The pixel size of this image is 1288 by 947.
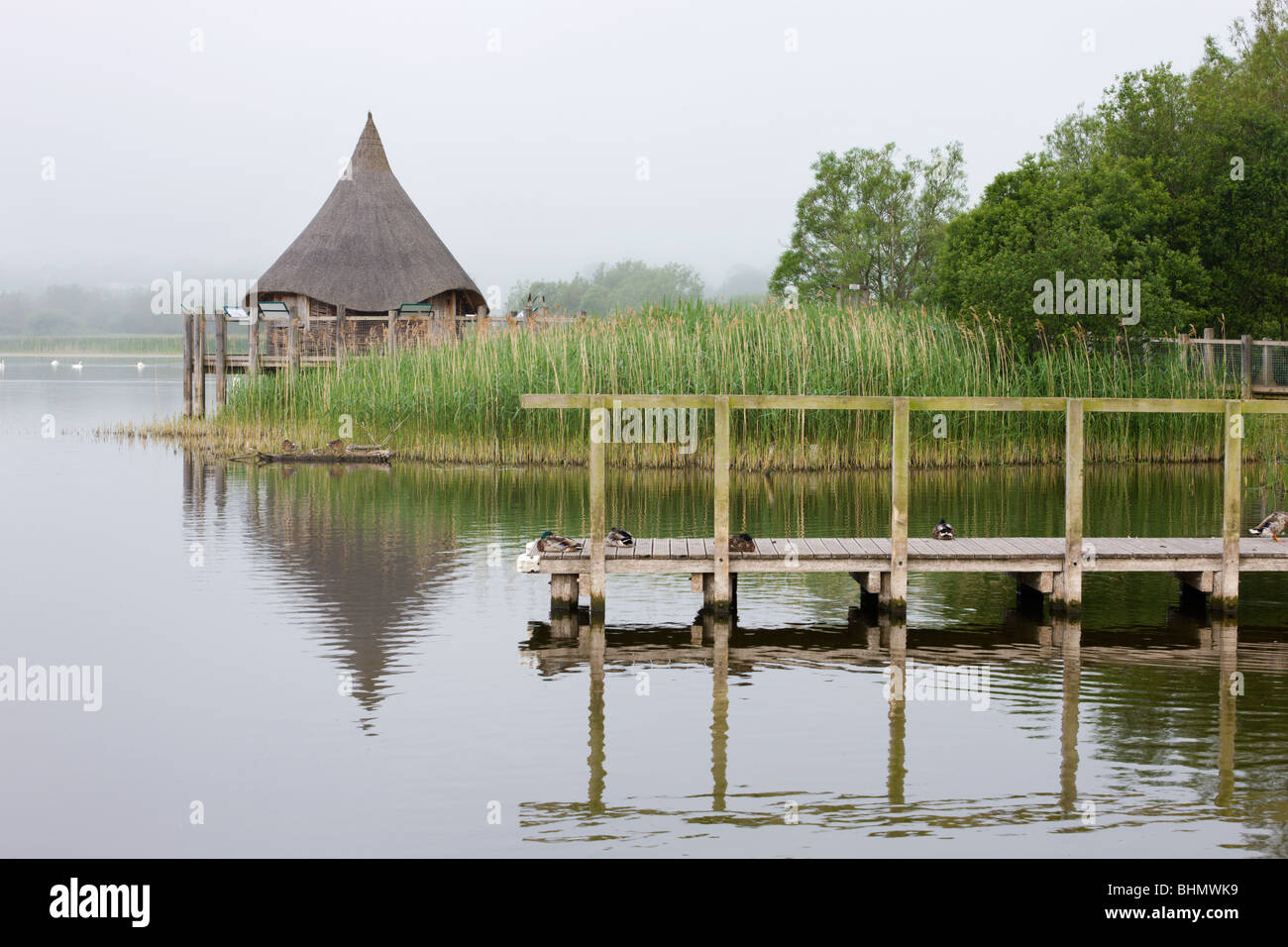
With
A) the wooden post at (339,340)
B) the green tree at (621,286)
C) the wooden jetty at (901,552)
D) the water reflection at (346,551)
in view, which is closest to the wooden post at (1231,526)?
the wooden jetty at (901,552)

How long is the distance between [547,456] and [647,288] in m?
148

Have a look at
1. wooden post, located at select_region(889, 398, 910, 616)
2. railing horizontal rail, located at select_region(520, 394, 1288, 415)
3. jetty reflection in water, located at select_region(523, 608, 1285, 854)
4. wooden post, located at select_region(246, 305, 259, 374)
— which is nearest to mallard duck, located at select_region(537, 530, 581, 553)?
jetty reflection in water, located at select_region(523, 608, 1285, 854)

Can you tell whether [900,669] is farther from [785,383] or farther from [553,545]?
[785,383]

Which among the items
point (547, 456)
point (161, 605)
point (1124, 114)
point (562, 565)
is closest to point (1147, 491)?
point (547, 456)

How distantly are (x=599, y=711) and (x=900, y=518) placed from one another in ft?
13.6

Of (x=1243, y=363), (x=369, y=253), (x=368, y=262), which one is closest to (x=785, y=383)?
(x=1243, y=363)

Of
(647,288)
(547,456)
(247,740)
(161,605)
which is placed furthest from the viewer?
(647,288)

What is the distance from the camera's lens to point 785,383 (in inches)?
1016

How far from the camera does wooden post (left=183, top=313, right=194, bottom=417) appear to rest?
37759 mm

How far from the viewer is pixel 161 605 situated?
48.8ft

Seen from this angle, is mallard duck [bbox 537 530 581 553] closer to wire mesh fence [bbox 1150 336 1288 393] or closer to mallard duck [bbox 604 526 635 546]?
mallard duck [bbox 604 526 635 546]

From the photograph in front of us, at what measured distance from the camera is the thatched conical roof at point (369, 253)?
4544cm

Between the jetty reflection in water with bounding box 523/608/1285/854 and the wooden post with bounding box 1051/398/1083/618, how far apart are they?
0.82 feet

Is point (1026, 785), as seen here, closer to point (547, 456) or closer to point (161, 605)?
point (161, 605)
